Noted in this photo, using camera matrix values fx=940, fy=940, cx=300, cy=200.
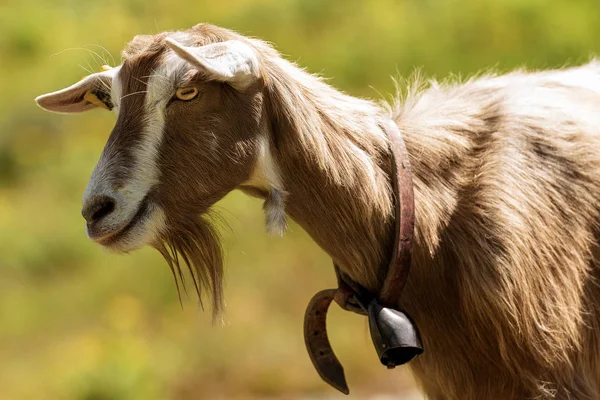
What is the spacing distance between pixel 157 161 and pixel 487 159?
1212 mm

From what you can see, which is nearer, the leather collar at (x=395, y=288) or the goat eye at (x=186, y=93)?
the goat eye at (x=186, y=93)

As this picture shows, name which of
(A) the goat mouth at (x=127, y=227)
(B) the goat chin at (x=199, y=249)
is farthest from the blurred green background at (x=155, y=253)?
(A) the goat mouth at (x=127, y=227)

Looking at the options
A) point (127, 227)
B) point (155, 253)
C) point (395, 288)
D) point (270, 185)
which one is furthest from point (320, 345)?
point (155, 253)

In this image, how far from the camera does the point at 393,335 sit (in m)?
3.17

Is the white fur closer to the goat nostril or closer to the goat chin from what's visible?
the goat chin

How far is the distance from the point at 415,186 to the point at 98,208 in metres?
1.14

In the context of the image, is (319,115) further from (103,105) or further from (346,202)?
(103,105)

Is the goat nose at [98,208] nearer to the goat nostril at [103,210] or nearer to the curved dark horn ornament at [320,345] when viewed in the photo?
the goat nostril at [103,210]

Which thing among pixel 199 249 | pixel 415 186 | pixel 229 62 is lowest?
pixel 199 249

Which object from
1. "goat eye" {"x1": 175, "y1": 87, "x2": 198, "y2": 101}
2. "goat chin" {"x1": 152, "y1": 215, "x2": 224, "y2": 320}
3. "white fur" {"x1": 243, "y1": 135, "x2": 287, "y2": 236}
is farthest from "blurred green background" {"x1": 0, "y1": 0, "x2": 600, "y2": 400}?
"goat eye" {"x1": 175, "y1": 87, "x2": 198, "y2": 101}

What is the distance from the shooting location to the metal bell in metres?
3.17

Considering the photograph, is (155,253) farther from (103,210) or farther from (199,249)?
(103,210)

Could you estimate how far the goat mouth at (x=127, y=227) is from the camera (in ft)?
9.85

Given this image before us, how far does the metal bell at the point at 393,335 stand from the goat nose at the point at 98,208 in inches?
37.9
